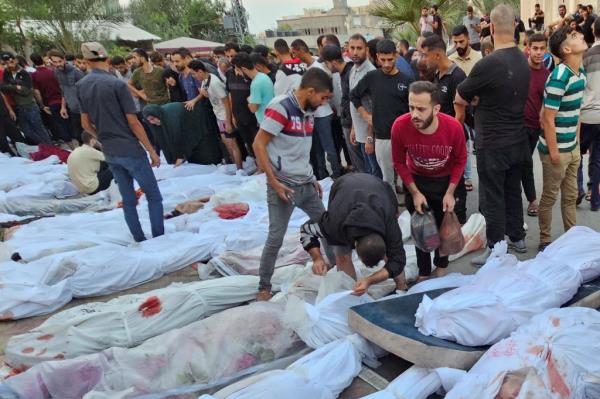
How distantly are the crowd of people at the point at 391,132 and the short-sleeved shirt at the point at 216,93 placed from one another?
0.02 meters

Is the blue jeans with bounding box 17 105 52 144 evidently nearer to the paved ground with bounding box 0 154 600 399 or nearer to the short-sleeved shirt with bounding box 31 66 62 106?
the short-sleeved shirt with bounding box 31 66 62 106

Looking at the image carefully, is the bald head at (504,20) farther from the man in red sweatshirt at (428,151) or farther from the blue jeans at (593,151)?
the blue jeans at (593,151)

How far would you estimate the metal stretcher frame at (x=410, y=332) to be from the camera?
6.83 feet

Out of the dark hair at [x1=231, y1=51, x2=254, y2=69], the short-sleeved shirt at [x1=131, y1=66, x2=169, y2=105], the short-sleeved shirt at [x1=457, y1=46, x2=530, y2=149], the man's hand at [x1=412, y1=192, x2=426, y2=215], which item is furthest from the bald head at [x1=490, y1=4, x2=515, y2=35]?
the short-sleeved shirt at [x1=131, y1=66, x2=169, y2=105]

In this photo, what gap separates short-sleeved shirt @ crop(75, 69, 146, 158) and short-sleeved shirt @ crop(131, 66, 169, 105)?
333cm

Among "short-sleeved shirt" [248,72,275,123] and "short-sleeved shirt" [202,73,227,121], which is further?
"short-sleeved shirt" [202,73,227,121]

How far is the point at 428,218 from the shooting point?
9.07 feet

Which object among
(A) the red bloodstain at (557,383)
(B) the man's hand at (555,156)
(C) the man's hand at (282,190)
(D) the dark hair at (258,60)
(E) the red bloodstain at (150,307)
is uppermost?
(D) the dark hair at (258,60)

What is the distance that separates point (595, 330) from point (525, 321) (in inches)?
12.0

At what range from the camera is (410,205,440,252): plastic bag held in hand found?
2754 mm

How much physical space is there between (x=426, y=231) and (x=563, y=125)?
1.28m

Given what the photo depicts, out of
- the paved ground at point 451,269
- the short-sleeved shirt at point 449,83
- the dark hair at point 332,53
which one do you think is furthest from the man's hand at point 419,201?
the dark hair at point 332,53

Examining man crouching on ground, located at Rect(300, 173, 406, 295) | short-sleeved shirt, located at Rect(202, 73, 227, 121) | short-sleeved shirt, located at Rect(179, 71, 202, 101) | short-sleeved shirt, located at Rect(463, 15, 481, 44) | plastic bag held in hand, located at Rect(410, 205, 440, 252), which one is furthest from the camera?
short-sleeved shirt, located at Rect(463, 15, 481, 44)

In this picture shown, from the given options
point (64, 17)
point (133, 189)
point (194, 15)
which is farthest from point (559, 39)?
point (194, 15)
